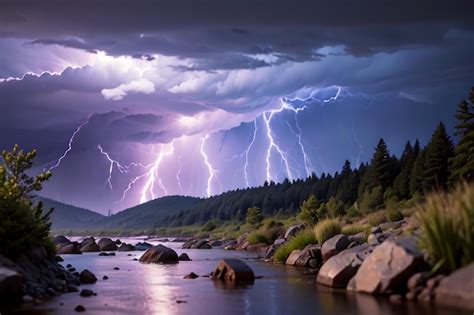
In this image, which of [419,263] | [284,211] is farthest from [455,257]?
[284,211]

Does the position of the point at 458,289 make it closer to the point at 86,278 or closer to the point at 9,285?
the point at 9,285

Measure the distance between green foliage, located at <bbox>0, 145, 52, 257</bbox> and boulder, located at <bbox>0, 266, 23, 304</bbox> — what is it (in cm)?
379

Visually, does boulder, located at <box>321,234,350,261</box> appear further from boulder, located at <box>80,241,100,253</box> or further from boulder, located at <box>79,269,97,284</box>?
boulder, located at <box>80,241,100,253</box>

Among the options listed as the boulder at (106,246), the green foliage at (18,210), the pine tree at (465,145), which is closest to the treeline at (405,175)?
the pine tree at (465,145)

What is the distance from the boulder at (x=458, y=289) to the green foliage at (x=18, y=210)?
1540 centimetres

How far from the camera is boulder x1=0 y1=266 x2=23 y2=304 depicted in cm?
1817

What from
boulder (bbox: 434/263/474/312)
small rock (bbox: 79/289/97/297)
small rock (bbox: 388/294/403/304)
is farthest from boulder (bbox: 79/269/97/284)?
boulder (bbox: 434/263/474/312)

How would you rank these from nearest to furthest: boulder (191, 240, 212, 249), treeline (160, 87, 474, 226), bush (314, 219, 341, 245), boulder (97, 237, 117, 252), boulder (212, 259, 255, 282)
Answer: boulder (212, 259, 255, 282) → bush (314, 219, 341, 245) → treeline (160, 87, 474, 226) → boulder (97, 237, 117, 252) → boulder (191, 240, 212, 249)

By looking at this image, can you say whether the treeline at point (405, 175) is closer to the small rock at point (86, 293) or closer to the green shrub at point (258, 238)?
the green shrub at point (258, 238)

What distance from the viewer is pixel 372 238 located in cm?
2806

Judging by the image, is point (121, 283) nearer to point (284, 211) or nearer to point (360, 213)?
point (360, 213)

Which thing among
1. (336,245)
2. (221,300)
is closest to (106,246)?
(336,245)

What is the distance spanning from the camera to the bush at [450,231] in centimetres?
1564

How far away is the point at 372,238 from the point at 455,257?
40.2 feet
